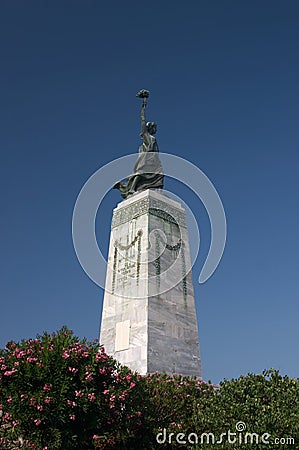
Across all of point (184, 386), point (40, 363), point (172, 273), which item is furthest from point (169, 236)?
point (40, 363)

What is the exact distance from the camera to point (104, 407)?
28.3 feet

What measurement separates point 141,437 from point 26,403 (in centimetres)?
315

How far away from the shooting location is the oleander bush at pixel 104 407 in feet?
25.9

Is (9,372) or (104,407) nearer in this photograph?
(9,372)

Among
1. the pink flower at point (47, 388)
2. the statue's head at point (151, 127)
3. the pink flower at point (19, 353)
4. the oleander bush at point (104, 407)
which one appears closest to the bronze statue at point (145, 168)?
the statue's head at point (151, 127)

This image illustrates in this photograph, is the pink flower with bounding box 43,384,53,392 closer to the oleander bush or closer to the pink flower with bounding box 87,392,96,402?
the oleander bush

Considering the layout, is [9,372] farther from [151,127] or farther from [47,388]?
[151,127]

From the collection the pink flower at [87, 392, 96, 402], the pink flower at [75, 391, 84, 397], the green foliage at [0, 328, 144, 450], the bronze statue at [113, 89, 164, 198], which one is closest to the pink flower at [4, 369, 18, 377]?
the green foliage at [0, 328, 144, 450]

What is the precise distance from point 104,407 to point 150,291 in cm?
602

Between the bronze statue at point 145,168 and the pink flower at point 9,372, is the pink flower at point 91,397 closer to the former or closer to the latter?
the pink flower at point 9,372

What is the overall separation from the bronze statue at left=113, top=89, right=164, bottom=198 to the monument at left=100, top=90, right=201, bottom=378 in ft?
A: 0.13

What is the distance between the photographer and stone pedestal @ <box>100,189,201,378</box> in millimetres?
13703

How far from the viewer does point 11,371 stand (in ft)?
26.7

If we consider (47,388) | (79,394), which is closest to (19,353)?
(47,388)
